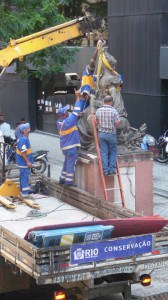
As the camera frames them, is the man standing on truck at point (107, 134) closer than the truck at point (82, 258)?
No

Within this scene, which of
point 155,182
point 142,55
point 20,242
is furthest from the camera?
point 142,55

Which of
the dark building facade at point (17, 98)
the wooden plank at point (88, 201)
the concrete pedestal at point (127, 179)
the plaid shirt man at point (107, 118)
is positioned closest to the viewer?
the wooden plank at point (88, 201)

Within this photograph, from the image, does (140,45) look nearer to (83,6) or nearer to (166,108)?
(166,108)

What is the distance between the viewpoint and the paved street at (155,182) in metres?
10.5

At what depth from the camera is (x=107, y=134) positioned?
484 inches

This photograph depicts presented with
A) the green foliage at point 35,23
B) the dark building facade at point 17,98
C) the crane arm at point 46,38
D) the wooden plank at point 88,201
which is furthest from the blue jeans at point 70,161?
the dark building facade at point 17,98

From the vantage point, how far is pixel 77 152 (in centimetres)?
1241

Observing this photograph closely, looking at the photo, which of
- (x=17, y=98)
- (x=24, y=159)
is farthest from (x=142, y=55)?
(x=24, y=159)

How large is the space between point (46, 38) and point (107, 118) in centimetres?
395

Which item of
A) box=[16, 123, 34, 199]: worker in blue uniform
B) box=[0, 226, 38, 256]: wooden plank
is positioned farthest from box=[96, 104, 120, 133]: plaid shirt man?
box=[0, 226, 38, 256]: wooden plank

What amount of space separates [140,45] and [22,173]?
39.3 ft

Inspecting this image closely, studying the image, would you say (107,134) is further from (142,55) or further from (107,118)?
(142,55)

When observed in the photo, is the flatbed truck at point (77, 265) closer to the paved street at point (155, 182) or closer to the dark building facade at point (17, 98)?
the paved street at point (155, 182)

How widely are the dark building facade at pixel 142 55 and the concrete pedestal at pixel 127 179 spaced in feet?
29.3
